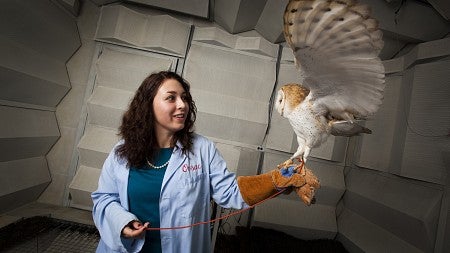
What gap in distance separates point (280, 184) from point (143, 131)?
0.65m

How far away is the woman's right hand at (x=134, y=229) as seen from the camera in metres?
0.91

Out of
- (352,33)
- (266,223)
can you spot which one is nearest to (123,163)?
(352,33)

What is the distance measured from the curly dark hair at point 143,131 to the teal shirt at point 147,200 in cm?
7

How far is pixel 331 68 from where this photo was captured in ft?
2.57

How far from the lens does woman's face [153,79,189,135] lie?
1.06 m

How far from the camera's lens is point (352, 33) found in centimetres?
67

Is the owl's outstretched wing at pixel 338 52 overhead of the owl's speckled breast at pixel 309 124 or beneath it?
overhead

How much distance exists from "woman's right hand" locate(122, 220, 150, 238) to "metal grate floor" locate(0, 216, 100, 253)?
1.39 meters

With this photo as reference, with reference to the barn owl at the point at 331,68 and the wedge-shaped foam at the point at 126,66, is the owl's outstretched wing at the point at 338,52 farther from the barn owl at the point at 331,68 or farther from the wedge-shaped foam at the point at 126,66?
the wedge-shaped foam at the point at 126,66

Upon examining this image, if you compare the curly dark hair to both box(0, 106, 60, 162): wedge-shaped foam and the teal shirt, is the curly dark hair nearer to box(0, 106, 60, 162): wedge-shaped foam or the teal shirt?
the teal shirt

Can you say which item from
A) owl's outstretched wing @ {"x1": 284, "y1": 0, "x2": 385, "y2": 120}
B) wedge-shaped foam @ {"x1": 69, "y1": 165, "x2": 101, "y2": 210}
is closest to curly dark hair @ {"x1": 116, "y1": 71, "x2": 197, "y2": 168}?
owl's outstretched wing @ {"x1": 284, "y1": 0, "x2": 385, "y2": 120}

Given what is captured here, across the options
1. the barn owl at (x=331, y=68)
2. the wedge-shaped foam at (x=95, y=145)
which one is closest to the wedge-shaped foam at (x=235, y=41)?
the wedge-shaped foam at (x=95, y=145)

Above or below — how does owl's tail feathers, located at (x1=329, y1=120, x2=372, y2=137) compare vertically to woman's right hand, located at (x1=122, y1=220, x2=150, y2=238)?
above

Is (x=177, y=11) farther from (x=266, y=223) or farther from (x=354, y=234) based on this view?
(x=354, y=234)
